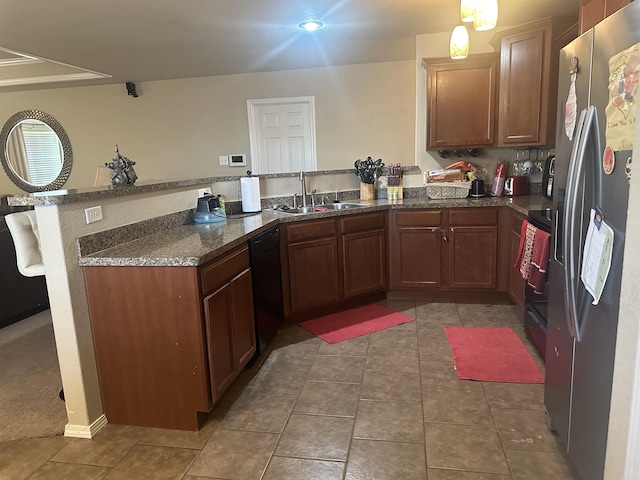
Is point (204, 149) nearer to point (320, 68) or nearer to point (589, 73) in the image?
point (320, 68)

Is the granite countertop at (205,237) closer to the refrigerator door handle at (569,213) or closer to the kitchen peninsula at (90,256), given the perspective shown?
the kitchen peninsula at (90,256)

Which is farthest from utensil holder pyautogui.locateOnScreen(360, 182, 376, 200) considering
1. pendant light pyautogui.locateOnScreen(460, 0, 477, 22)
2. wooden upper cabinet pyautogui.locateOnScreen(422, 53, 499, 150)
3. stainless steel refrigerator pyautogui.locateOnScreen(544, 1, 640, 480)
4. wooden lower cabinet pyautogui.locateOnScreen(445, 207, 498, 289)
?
stainless steel refrigerator pyautogui.locateOnScreen(544, 1, 640, 480)

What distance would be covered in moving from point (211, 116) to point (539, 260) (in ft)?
14.6

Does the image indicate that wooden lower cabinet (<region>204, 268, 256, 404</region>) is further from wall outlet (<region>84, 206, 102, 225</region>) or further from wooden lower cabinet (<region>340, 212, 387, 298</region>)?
wooden lower cabinet (<region>340, 212, 387, 298</region>)

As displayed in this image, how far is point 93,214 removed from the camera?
2148 mm

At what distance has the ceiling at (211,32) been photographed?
10.3 ft

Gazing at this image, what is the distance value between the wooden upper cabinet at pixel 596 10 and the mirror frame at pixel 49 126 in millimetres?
6042

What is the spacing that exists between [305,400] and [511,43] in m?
3.22

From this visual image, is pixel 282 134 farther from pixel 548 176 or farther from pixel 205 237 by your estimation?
pixel 205 237

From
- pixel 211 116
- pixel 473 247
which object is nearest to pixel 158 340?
pixel 473 247

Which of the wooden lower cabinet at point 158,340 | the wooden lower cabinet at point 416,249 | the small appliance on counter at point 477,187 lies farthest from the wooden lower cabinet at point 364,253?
the wooden lower cabinet at point 158,340

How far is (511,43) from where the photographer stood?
3594mm

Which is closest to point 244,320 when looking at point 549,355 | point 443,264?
point 549,355

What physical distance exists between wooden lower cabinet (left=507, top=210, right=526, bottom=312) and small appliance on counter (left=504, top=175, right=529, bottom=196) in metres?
0.56
